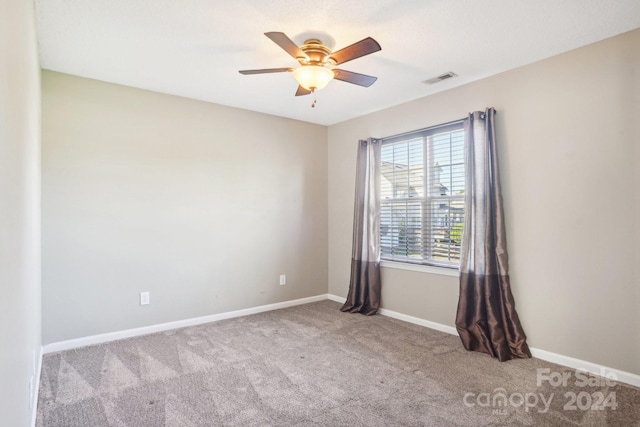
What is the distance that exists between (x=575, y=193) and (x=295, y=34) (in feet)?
8.15

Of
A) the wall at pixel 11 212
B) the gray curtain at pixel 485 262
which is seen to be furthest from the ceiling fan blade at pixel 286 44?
the gray curtain at pixel 485 262

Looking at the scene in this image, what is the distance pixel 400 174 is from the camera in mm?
4090

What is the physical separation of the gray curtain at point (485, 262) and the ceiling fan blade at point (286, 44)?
1.80 metres

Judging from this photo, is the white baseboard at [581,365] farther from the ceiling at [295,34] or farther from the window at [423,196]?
the ceiling at [295,34]

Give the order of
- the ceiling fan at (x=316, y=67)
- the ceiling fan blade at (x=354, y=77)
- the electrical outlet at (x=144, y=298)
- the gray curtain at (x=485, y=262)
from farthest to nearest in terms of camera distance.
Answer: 1. the electrical outlet at (x=144, y=298)
2. the gray curtain at (x=485, y=262)
3. the ceiling fan blade at (x=354, y=77)
4. the ceiling fan at (x=316, y=67)

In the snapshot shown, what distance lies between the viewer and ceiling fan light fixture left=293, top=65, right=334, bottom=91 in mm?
2539

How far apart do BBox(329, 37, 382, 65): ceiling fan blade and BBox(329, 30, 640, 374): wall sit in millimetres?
1639

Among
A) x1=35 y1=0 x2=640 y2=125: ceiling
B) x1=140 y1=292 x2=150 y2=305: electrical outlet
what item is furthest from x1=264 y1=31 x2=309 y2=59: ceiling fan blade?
x1=140 y1=292 x2=150 y2=305: electrical outlet

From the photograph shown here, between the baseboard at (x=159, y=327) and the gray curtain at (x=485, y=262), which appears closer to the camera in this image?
the gray curtain at (x=485, y=262)

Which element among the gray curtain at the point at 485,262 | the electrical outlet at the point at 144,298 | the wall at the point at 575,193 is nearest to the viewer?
the wall at the point at 575,193

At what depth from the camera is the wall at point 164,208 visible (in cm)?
313

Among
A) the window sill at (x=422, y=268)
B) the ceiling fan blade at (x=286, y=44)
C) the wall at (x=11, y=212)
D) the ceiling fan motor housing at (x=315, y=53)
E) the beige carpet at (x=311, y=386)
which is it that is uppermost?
the ceiling fan motor housing at (x=315, y=53)

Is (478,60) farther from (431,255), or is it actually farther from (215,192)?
(215,192)

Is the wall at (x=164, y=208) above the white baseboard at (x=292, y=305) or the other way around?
above
